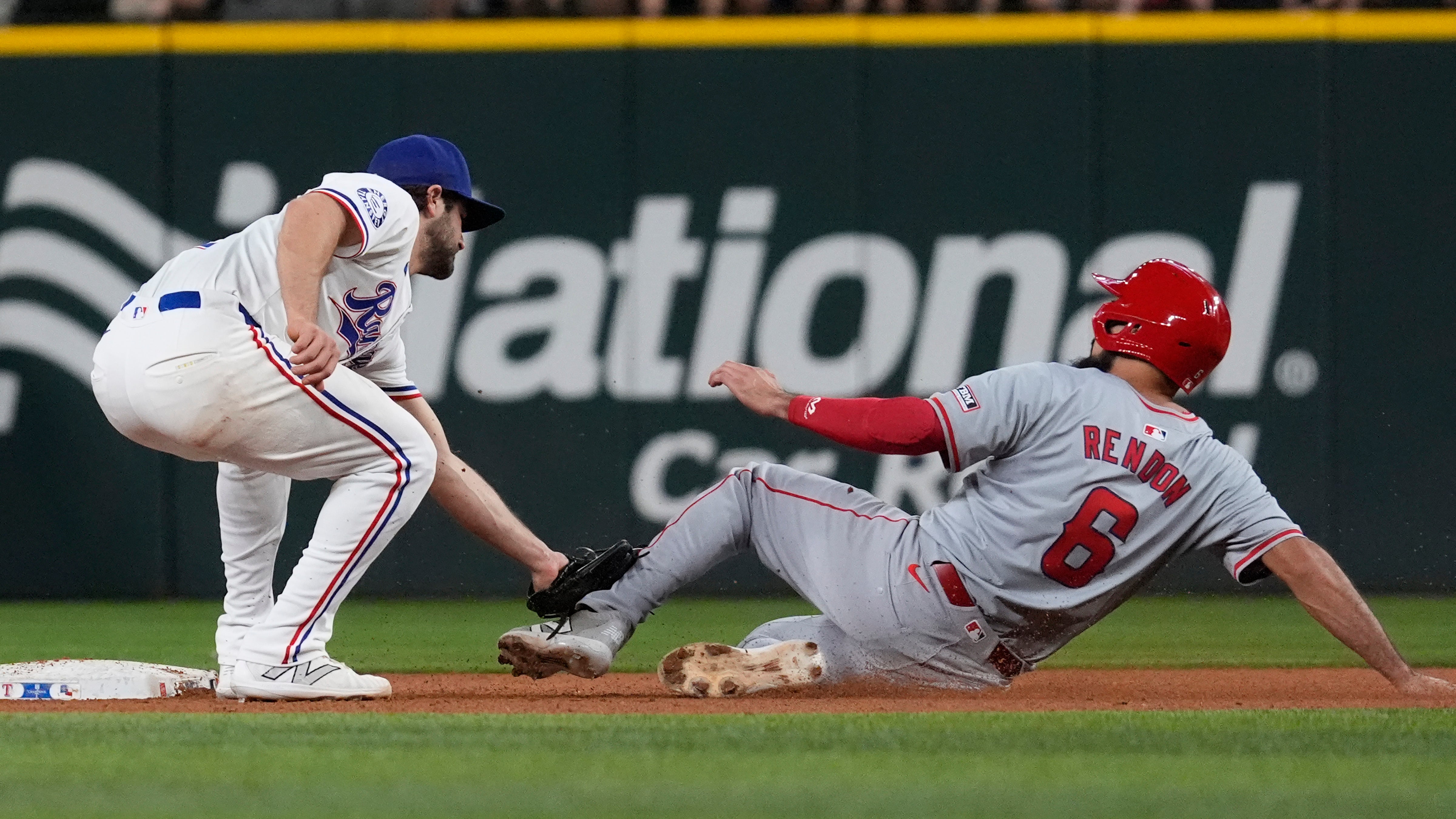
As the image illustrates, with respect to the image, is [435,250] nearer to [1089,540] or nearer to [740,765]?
[1089,540]

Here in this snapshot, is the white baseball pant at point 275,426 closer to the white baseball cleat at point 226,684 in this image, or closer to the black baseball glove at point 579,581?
the white baseball cleat at point 226,684

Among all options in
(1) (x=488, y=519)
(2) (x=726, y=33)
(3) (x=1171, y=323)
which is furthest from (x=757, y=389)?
(2) (x=726, y=33)

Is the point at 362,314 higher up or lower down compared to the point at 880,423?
higher up

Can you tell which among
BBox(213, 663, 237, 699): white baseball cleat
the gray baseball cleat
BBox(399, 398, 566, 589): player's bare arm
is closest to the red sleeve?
the gray baseball cleat

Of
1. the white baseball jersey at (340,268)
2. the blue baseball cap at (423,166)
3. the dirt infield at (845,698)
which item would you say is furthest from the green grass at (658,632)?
the blue baseball cap at (423,166)

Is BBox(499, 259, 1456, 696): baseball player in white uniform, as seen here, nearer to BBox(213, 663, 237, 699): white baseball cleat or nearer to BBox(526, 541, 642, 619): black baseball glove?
BBox(526, 541, 642, 619): black baseball glove
